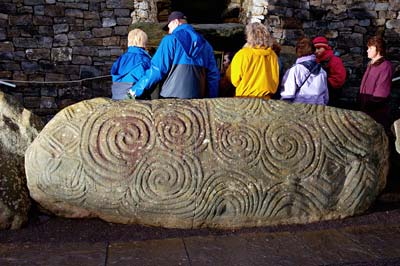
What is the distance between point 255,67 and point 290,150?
938mm

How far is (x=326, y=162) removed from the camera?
323 centimetres

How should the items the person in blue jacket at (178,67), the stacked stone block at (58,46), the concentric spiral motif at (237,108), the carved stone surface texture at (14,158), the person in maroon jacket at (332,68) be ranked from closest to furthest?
the carved stone surface texture at (14,158) < the concentric spiral motif at (237,108) < the person in blue jacket at (178,67) < the person in maroon jacket at (332,68) < the stacked stone block at (58,46)

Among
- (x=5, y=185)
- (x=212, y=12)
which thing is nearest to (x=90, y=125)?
(x=5, y=185)

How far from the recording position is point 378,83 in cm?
467

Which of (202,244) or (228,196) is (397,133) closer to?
(228,196)

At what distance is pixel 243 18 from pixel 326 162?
5.52 meters

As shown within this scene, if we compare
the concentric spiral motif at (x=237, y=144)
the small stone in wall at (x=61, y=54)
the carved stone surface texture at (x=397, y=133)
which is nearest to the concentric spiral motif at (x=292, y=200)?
the concentric spiral motif at (x=237, y=144)

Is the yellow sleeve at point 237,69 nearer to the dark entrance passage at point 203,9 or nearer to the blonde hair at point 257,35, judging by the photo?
the blonde hair at point 257,35

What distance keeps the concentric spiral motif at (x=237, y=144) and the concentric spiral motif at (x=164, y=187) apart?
0.23 m

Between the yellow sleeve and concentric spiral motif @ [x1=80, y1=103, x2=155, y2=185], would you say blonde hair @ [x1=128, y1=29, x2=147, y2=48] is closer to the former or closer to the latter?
the yellow sleeve

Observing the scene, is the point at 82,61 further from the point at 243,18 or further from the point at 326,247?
the point at 326,247

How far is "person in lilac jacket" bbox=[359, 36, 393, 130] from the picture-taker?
15.2 feet

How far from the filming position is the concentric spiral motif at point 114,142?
3078 millimetres

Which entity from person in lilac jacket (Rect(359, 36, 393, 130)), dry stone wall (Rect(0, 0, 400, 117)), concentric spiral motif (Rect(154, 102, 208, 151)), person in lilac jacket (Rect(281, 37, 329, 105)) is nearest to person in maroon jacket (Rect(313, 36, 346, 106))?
person in lilac jacket (Rect(359, 36, 393, 130))
